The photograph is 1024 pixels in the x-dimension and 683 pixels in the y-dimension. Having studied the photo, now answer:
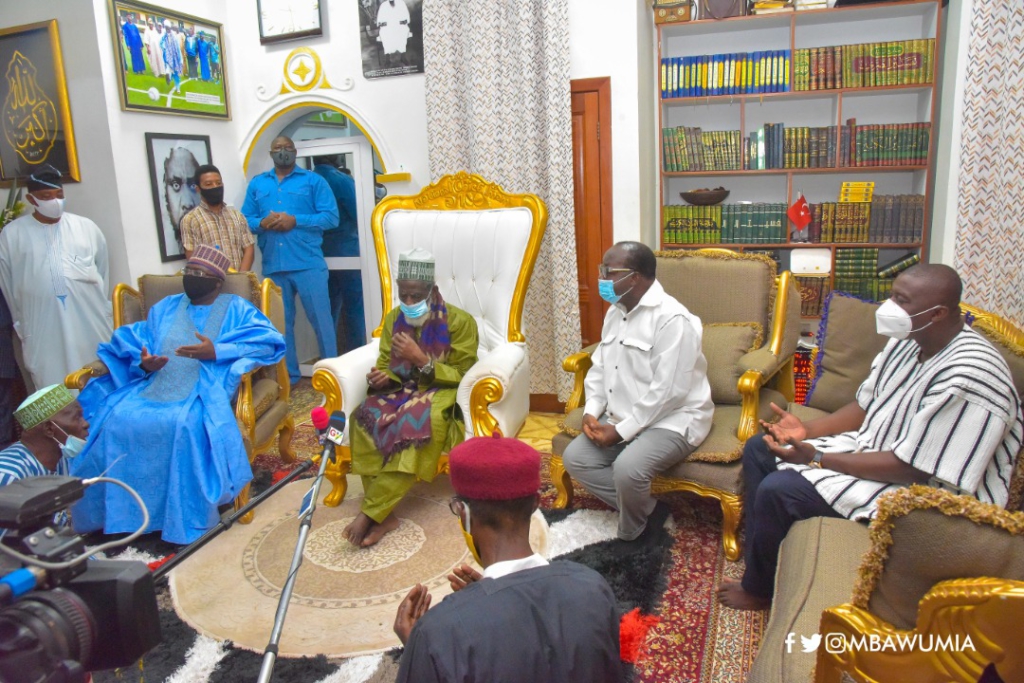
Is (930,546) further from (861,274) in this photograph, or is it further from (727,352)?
(861,274)

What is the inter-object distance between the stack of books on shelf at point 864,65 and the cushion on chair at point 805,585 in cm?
299

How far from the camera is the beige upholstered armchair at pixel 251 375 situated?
10.2 feet

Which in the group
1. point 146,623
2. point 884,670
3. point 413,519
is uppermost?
point 146,623

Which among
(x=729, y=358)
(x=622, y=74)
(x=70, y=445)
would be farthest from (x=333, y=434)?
(x=622, y=74)

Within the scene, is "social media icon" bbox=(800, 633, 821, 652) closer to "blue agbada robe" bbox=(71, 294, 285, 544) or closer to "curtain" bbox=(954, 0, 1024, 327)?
"blue agbada robe" bbox=(71, 294, 285, 544)

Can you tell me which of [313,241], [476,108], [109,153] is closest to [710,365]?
[476,108]

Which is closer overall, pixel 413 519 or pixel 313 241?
pixel 413 519

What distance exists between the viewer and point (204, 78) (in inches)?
179

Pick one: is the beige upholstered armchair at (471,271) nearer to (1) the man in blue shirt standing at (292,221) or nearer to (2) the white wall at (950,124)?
(1) the man in blue shirt standing at (292,221)

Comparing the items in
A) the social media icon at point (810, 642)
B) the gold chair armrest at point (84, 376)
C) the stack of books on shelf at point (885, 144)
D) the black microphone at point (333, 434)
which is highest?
the stack of books on shelf at point (885, 144)

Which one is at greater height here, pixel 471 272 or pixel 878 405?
pixel 471 272

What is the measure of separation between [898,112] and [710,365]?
7.70ft

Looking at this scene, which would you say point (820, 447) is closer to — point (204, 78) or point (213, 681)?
point (213, 681)

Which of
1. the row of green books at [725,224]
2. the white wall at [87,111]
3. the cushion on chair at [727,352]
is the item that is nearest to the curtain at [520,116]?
the row of green books at [725,224]
